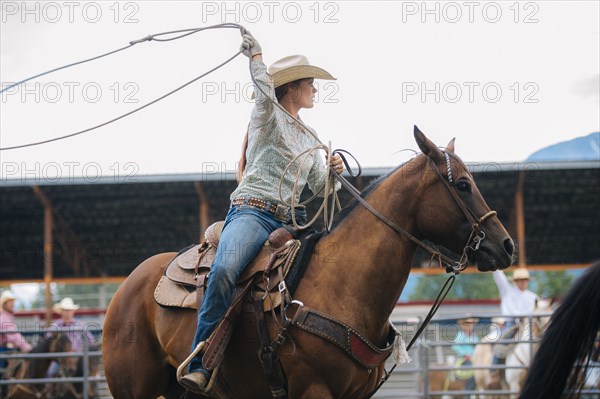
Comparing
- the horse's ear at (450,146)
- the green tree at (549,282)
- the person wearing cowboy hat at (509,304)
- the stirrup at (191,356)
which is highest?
the horse's ear at (450,146)

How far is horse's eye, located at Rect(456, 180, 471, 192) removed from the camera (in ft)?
16.2

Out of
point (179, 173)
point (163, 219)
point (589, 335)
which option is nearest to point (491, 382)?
point (179, 173)

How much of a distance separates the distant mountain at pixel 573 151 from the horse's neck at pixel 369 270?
9832 millimetres

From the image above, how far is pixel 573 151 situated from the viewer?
14.6 meters

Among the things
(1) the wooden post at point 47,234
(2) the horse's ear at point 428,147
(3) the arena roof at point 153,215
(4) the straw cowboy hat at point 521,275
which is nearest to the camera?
(2) the horse's ear at point 428,147

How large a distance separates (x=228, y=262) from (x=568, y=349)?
2137 millimetres

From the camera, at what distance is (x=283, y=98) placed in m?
5.66

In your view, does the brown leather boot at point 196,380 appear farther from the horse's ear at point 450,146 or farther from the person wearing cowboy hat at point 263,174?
the horse's ear at point 450,146

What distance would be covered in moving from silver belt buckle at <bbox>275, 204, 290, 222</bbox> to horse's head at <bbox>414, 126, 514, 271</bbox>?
936 mm

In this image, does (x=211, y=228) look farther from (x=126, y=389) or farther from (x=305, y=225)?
(x=126, y=389)

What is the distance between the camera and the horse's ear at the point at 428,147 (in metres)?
4.97

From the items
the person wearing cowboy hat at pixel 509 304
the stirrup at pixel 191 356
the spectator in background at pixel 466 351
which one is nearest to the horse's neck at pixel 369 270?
the stirrup at pixel 191 356

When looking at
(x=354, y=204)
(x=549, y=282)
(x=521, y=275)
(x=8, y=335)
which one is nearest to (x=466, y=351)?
(x=521, y=275)

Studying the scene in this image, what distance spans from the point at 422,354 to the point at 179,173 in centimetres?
647
